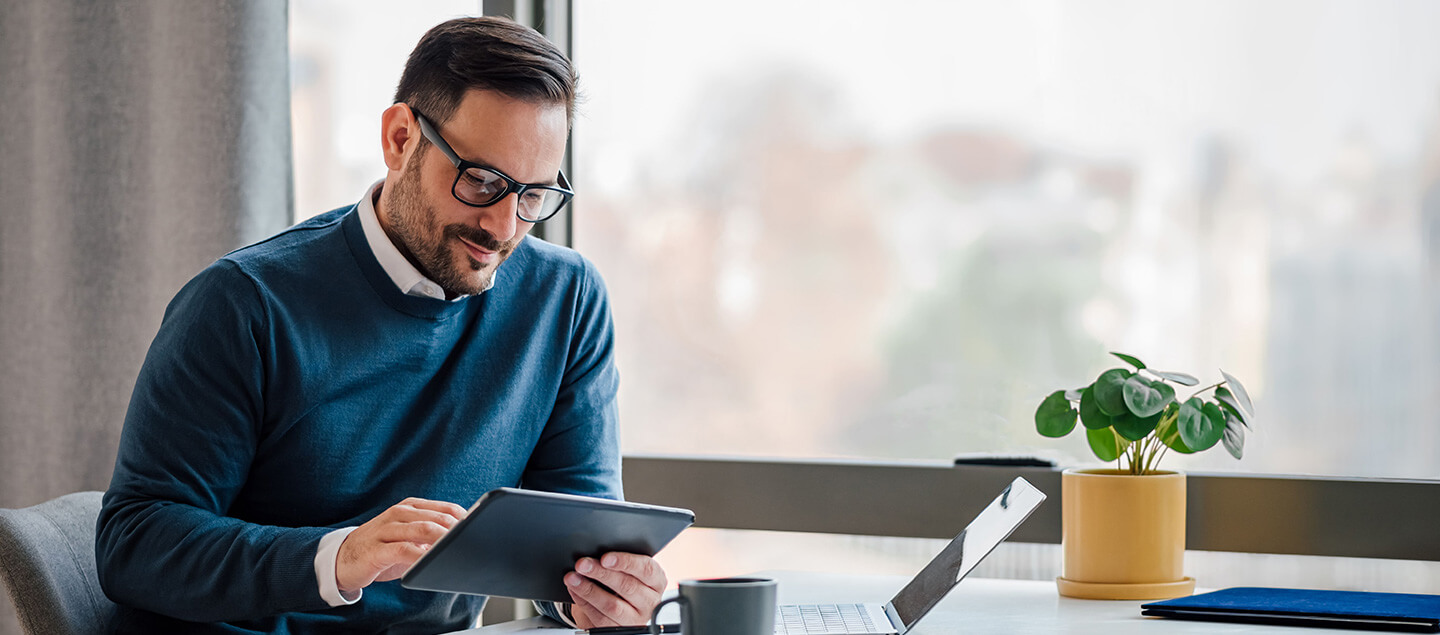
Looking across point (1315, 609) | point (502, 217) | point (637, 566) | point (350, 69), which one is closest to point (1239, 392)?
point (1315, 609)

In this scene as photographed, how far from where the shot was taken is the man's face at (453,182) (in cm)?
151

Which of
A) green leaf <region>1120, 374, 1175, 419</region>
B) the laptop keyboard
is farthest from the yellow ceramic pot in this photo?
the laptop keyboard

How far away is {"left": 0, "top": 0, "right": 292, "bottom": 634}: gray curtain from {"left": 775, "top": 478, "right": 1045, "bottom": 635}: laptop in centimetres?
125

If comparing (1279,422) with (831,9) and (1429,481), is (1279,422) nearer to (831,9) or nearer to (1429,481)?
(1429,481)

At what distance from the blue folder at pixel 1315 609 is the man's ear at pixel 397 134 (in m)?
1.08

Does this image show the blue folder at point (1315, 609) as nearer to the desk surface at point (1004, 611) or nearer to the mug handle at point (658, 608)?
the desk surface at point (1004, 611)

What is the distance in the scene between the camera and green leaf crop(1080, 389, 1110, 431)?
1.63 metres

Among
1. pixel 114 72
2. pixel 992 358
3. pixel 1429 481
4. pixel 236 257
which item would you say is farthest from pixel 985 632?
pixel 114 72

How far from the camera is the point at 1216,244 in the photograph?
195 centimetres

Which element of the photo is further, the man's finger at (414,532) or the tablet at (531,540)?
the man's finger at (414,532)

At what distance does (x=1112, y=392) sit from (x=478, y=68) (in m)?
0.90

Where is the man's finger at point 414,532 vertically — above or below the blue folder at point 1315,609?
above

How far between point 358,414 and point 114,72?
941mm

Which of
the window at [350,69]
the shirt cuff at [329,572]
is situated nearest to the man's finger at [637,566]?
the shirt cuff at [329,572]
